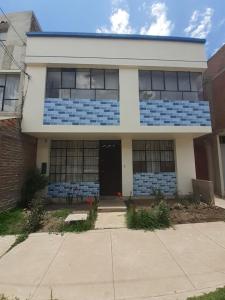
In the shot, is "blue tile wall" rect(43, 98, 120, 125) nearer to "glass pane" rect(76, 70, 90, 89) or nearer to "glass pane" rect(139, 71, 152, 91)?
"glass pane" rect(76, 70, 90, 89)

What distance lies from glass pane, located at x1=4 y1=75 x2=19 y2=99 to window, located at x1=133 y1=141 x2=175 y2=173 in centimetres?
658

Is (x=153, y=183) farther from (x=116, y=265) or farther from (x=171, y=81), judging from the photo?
(x=116, y=265)

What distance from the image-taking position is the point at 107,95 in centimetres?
985

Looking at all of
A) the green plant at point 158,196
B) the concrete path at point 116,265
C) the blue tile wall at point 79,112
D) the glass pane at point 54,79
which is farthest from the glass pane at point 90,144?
the concrete path at point 116,265

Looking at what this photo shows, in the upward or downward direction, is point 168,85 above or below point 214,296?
above

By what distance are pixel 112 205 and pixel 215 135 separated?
755cm

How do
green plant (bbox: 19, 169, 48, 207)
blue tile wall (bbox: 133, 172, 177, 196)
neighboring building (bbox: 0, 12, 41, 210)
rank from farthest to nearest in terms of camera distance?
blue tile wall (bbox: 133, 172, 177, 196), green plant (bbox: 19, 169, 48, 207), neighboring building (bbox: 0, 12, 41, 210)

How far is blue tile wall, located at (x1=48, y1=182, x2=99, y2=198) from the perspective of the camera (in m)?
Result: 10.4

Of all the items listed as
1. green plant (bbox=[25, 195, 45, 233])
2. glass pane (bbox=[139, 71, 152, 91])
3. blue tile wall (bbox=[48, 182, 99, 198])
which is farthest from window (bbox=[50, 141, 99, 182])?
green plant (bbox=[25, 195, 45, 233])

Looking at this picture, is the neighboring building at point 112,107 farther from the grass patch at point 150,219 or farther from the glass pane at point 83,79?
the grass patch at point 150,219

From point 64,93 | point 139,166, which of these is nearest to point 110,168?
point 139,166

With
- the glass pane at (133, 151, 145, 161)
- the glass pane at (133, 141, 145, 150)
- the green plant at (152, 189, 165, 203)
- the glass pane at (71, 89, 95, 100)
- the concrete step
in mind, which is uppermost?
the glass pane at (71, 89, 95, 100)

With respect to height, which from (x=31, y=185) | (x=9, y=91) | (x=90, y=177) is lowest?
(x=31, y=185)

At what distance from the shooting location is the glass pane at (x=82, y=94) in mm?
9688
